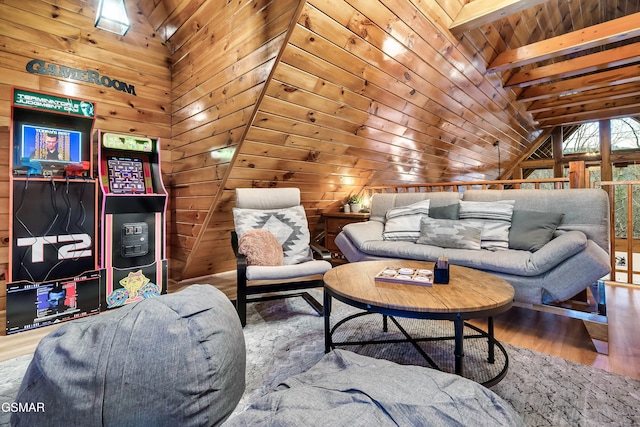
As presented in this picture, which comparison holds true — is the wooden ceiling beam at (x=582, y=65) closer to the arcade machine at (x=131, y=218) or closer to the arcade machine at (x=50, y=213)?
the arcade machine at (x=131, y=218)

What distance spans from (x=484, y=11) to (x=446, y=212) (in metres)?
1.70

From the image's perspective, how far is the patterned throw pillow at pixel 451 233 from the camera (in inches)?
101

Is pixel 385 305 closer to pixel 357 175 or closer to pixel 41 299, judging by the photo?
pixel 41 299

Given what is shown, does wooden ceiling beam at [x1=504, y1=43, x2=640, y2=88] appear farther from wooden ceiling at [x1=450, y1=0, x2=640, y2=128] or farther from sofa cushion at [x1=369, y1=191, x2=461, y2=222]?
sofa cushion at [x1=369, y1=191, x2=461, y2=222]

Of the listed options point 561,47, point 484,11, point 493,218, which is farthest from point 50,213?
point 561,47

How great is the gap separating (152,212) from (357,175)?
7.88ft

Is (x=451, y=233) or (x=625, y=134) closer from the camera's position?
(x=451, y=233)

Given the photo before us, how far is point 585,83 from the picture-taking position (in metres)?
4.09

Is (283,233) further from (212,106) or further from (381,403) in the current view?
(381,403)

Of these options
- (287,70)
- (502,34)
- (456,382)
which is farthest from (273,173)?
(502,34)

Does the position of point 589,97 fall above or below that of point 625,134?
above

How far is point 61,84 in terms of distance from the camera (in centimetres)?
259

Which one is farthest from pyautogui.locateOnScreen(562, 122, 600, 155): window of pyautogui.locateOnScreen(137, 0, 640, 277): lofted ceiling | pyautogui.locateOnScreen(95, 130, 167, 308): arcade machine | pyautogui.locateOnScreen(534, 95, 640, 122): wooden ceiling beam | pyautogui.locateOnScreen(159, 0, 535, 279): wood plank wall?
pyautogui.locateOnScreen(95, 130, 167, 308): arcade machine

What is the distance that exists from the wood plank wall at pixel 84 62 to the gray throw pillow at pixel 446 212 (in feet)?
9.19
